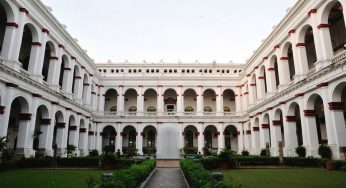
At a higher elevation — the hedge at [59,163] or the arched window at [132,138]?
the arched window at [132,138]

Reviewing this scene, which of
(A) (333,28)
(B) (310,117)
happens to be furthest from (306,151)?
(A) (333,28)

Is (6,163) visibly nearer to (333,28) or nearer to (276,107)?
(276,107)

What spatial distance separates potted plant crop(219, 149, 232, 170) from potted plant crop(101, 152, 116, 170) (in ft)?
25.3

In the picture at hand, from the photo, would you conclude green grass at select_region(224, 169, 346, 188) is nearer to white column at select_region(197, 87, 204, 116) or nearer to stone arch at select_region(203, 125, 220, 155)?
white column at select_region(197, 87, 204, 116)

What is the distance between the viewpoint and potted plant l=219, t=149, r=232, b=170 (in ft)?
62.3

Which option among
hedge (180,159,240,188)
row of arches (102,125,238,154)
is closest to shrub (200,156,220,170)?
hedge (180,159,240,188)

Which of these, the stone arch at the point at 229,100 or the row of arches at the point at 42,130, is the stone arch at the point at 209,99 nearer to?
the stone arch at the point at 229,100

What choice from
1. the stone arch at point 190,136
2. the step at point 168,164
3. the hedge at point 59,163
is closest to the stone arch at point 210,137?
the stone arch at point 190,136

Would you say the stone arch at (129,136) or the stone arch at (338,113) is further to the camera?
the stone arch at (129,136)

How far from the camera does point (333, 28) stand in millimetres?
24359

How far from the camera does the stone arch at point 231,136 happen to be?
40.7 metres

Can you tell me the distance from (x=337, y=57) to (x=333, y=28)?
8803 mm

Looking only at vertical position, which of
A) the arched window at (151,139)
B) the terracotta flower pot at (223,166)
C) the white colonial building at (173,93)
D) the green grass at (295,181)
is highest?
the white colonial building at (173,93)

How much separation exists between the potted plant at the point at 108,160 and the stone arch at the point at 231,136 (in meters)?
25.0
